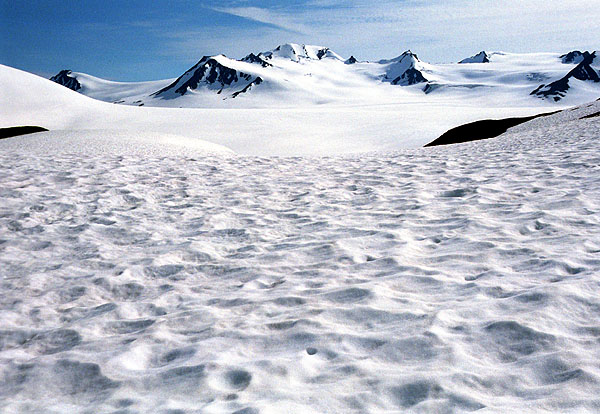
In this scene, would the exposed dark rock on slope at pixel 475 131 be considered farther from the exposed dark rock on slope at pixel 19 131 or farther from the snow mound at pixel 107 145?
the exposed dark rock on slope at pixel 19 131

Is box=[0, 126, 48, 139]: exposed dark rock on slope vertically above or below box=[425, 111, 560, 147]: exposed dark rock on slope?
above

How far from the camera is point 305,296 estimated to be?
4.95 m

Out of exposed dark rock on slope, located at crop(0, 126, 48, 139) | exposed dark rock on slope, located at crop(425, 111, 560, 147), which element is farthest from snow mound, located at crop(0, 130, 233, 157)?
exposed dark rock on slope, located at crop(425, 111, 560, 147)

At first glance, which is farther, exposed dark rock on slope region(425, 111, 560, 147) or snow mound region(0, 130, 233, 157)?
exposed dark rock on slope region(425, 111, 560, 147)

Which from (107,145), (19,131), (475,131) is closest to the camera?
(107,145)

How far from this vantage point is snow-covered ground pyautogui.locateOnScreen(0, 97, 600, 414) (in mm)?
3330

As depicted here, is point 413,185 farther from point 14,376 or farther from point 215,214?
point 14,376

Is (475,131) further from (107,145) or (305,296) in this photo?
(305,296)

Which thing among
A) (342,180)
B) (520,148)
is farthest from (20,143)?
(520,148)

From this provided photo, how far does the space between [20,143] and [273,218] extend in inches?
791

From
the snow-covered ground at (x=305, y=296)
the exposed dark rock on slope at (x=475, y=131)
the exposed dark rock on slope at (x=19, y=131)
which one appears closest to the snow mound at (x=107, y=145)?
the snow-covered ground at (x=305, y=296)

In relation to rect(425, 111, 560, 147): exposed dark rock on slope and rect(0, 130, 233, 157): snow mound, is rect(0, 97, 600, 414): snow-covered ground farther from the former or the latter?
rect(425, 111, 560, 147): exposed dark rock on slope

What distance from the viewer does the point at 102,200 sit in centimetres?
924

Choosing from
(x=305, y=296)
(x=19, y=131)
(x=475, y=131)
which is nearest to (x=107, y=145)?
(x=305, y=296)
